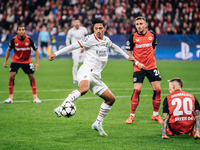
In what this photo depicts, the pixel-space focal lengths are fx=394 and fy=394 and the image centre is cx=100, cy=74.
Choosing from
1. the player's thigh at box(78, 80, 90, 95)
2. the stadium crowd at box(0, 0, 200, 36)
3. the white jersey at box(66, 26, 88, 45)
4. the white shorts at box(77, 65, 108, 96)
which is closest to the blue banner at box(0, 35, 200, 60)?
the stadium crowd at box(0, 0, 200, 36)

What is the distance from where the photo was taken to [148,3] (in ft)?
103

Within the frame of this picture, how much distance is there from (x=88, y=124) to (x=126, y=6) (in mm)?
24287

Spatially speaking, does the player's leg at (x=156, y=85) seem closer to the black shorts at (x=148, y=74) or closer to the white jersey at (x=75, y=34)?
the black shorts at (x=148, y=74)

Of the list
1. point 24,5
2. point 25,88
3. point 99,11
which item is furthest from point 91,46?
point 24,5

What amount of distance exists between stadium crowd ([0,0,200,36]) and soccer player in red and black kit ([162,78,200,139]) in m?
21.2

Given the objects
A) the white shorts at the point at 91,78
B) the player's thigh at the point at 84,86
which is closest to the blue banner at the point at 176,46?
the white shorts at the point at 91,78

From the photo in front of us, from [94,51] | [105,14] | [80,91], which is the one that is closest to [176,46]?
[105,14]

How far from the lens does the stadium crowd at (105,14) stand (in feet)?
95.1

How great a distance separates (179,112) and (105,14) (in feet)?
80.5

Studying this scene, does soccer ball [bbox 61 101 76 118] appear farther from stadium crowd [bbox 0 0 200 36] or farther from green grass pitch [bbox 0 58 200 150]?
stadium crowd [bbox 0 0 200 36]

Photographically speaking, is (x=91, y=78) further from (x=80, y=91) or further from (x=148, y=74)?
(x=148, y=74)

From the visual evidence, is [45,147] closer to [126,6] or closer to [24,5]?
[126,6]

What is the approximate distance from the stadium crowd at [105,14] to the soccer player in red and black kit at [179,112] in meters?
21.2

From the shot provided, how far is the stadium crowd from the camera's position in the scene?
2898cm
